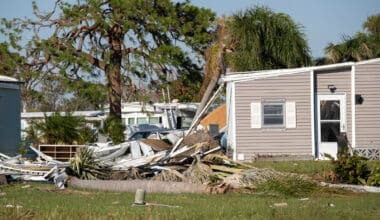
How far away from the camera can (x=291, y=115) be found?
89.8 ft

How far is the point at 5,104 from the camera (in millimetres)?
26922

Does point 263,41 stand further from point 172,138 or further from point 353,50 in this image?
point 172,138

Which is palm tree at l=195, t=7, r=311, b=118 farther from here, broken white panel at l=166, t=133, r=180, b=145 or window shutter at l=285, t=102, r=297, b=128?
window shutter at l=285, t=102, r=297, b=128

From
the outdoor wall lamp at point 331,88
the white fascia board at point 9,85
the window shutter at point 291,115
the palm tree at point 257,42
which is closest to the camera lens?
the white fascia board at point 9,85

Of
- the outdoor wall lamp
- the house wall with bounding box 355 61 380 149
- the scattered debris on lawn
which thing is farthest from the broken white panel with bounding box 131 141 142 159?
the house wall with bounding box 355 61 380 149

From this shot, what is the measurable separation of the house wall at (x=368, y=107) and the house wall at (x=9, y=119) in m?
12.3

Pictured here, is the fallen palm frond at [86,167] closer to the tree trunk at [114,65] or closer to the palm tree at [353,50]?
the tree trunk at [114,65]

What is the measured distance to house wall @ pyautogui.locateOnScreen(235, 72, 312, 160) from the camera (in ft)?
89.7

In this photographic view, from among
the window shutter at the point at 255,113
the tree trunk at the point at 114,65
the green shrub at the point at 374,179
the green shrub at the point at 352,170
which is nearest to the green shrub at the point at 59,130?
the tree trunk at the point at 114,65

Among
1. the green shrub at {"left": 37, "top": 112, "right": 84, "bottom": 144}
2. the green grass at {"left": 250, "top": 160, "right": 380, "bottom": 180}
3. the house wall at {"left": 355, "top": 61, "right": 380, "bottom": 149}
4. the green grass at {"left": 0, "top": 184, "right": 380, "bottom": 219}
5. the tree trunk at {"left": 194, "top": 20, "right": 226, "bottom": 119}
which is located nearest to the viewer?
the green grass at {"left": 0, "top": 184, "right": 380, "bottom": 219}

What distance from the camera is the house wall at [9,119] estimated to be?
2673 cm

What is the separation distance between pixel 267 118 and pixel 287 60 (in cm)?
1026

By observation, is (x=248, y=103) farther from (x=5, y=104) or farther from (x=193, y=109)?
(x=193, y=109)

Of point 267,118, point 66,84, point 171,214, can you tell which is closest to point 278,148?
point 267,118
